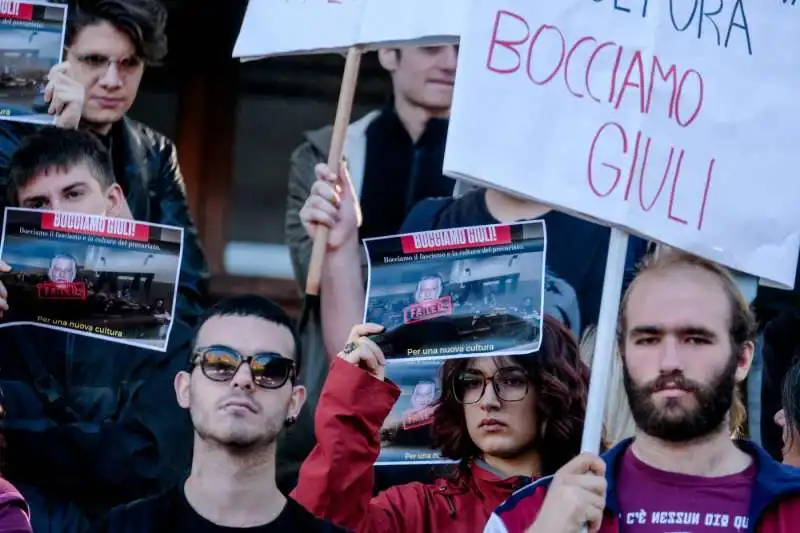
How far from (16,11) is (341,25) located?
93 cm

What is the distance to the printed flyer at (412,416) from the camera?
14.7 feet

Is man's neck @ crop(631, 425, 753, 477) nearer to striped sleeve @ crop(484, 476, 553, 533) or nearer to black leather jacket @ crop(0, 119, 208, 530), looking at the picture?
striped sleeve @ crop(484, 476, 553, 533)

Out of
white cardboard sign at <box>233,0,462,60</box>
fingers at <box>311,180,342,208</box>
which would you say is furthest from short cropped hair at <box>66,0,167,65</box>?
fingers at <box>311,180,342,208</box>

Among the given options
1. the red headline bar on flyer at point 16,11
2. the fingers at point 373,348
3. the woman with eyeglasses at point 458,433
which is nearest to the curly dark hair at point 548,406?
the woman with eyeglasses at point 458,433

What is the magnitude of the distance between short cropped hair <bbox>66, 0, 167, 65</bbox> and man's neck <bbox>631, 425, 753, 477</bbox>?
6.31 feet

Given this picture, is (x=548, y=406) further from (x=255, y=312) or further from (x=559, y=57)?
(x=559, y=57)

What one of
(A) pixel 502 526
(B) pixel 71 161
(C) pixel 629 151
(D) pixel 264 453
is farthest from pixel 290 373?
(B) pixel 71 161

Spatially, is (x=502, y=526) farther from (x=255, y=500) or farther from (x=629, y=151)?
(x=629, y=151)

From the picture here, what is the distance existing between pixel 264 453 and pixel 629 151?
955mm

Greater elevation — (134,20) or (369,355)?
(134,20)

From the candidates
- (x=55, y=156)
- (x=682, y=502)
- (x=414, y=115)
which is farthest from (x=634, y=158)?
(x=55, y=156)

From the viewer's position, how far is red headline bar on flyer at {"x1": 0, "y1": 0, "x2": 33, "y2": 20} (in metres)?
4.79

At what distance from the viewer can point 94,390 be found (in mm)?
4742

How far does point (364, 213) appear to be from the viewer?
5.10 m
